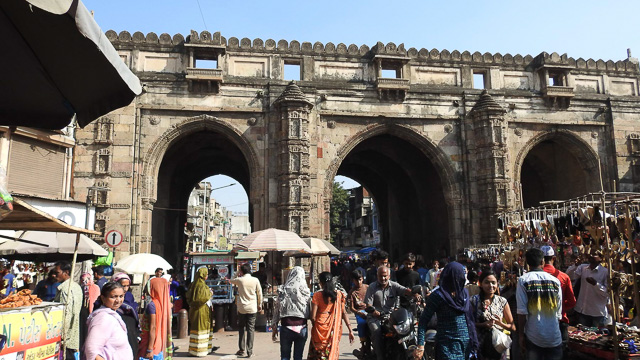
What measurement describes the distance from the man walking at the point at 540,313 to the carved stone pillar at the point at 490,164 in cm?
1267

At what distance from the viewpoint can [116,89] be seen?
3.11m

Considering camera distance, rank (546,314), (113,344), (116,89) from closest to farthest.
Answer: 1. (116,89)
2. (113,344)
3. (546,314)

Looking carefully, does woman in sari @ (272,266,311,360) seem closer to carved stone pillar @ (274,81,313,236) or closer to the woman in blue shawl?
the woman in blue shawl

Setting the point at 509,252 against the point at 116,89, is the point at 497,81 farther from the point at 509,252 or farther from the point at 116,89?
the point at 116,89

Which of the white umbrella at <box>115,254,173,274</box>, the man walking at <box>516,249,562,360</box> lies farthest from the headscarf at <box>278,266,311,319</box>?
the white umbrella at <box>115,254,173,274</box>

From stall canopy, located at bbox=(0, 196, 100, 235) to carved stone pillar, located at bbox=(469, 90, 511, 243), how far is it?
1509 cm

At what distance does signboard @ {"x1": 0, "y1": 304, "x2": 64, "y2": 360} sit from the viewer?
3.38 metres

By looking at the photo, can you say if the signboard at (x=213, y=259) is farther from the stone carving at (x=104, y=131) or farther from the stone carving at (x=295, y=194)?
the stone carving at (x=104, y=131)

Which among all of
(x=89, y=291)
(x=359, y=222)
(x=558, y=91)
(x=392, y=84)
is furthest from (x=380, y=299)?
(x=359, y=222)

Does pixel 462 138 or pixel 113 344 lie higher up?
Result: pixel 462 138

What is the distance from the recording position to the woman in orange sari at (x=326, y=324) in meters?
5.68

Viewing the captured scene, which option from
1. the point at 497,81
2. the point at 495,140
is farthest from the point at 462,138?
the point at 497,81

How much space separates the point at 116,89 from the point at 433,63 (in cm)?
1674

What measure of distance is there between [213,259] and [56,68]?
10995 mm
